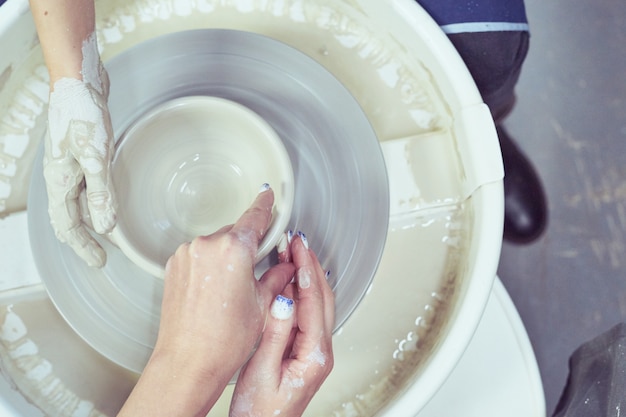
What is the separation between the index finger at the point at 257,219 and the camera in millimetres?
852

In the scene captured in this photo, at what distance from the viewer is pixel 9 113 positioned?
3.51ft

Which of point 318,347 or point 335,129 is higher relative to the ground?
point 335,129

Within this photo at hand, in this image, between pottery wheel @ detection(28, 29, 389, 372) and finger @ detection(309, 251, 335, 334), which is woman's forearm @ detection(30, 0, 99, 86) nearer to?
pottery wheel @ detection(28, 29, 389, 372)

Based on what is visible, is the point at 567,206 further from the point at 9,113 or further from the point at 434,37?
the point at 9,113

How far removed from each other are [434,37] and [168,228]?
0.55 meters

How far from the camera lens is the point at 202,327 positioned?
80cm

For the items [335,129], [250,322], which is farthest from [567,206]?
[250,322]

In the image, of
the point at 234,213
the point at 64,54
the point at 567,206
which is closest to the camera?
the point at 64,54

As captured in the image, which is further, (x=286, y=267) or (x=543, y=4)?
(x=543, y=4)

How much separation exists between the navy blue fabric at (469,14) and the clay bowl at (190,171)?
1.47 feet

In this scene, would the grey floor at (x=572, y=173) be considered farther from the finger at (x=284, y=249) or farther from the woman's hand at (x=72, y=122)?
the woman's hand at (x=72, y=122)

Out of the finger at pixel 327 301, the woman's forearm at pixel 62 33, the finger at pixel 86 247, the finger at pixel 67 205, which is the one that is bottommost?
the finger at pixel 327 301

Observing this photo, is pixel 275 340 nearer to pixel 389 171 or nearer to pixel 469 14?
pixel 389 171

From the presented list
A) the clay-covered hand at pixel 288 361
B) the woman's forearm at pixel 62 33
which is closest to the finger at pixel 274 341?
the clay-covered hand at pixel 288 361
